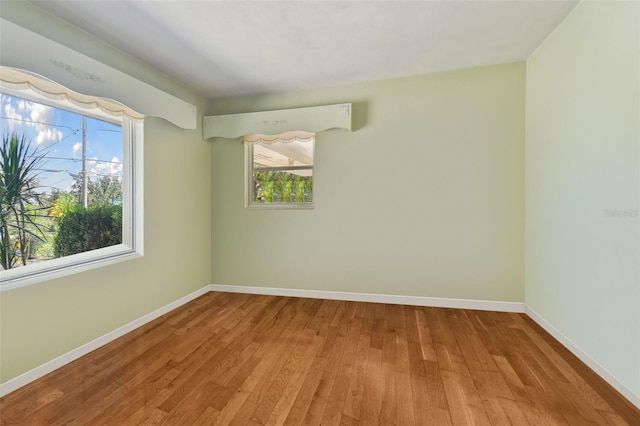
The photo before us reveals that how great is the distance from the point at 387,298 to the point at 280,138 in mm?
2357

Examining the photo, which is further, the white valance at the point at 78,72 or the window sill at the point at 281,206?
the window sill at the point at 281,206

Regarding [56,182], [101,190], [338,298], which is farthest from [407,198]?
[56,182]

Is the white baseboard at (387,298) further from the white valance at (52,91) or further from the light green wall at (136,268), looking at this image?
the white valance at (52,91)

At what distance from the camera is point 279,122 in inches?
123

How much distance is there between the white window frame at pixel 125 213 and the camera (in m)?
1.94

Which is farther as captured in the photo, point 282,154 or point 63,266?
point 282,154

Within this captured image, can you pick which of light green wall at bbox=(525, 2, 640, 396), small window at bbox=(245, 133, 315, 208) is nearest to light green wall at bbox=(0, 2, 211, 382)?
small window at bbox=(245, 133, 315, 208)

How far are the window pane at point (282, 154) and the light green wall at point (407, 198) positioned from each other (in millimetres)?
201

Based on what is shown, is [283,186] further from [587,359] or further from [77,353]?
[587,359]

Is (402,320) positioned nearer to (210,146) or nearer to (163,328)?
(163,328)

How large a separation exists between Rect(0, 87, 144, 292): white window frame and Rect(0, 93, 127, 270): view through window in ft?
0.10

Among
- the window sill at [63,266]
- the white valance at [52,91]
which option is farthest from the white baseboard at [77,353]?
the white valance at [52,91]

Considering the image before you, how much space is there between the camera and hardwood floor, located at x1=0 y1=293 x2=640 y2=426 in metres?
1.44

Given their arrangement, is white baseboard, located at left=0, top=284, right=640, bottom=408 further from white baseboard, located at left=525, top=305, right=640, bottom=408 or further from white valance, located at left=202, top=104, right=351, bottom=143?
white valance, located at left=202, top=104, right=351, bottom=143
